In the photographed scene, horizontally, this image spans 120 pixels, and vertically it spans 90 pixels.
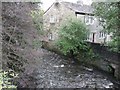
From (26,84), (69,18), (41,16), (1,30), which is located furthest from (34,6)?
(69,18)

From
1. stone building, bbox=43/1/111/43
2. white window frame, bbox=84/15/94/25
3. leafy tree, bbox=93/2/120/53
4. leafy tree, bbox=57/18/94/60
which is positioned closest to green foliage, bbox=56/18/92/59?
leafy tree, bbox=57/18/94/60

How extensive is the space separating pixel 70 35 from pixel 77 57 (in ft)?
1.54

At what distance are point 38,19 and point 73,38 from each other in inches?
75.7

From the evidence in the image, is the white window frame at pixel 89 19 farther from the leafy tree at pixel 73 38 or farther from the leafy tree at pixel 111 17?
the leafy tree at pixel 111 17

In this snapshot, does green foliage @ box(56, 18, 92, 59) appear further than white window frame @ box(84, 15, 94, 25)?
Yes

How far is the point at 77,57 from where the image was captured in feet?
15.0

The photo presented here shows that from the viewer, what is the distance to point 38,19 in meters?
2.85

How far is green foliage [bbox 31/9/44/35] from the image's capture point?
8.84 feet

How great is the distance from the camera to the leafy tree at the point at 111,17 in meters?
2.81

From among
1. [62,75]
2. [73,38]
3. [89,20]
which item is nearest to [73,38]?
[73,38]

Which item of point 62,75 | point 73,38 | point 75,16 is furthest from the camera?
point 73,38

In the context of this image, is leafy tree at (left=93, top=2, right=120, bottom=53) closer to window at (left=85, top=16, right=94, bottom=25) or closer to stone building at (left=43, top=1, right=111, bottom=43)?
stone building at (left=43, top=1, right=111, bottom=43)

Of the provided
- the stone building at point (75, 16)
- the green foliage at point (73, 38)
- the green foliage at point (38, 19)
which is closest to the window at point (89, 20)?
the stone building at point (75, 16)

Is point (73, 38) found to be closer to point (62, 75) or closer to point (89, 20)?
point (89, 20)
